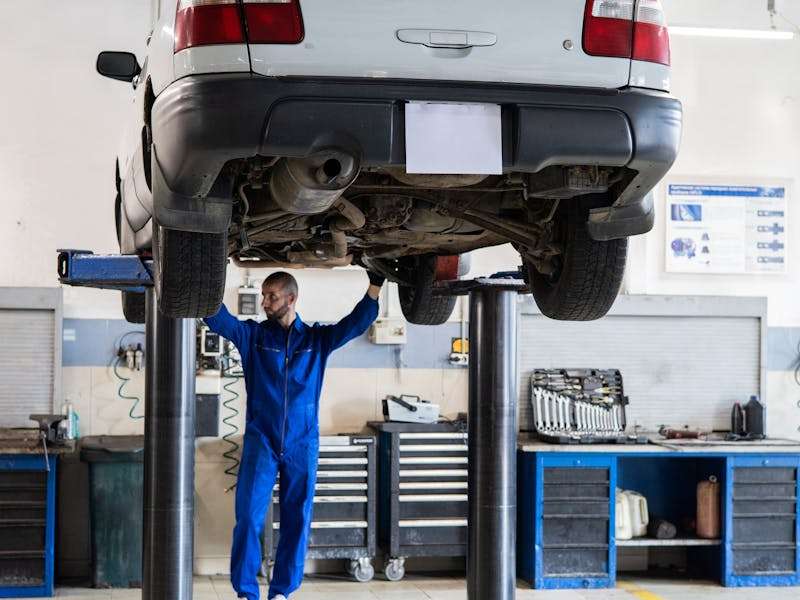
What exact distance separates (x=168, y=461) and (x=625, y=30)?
2.57 m

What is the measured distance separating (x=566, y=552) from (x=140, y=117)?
157 inches

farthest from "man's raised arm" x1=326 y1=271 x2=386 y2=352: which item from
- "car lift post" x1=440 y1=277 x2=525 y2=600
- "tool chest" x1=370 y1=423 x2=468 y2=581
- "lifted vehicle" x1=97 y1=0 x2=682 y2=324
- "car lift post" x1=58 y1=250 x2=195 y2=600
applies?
"tool chest" x1=370 y1=423 x2=468 y2=581

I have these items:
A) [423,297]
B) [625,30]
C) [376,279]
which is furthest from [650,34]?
[423,297]

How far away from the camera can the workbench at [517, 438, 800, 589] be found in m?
6.03

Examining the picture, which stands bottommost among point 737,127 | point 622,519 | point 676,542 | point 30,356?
point 676,542

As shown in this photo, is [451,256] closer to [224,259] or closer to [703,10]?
[224,259]

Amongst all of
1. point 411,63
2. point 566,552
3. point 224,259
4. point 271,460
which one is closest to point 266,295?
point 271,460

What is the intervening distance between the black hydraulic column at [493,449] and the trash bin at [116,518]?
227 cm

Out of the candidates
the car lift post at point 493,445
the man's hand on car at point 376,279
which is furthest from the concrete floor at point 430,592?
the man's hand on car at point 376,279

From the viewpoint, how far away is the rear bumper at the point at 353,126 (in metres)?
2.05

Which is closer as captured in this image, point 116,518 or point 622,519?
point 116,518

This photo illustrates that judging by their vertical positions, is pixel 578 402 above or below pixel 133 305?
below

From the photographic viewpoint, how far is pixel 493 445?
4.39 metres

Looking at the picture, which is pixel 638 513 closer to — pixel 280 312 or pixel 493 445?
pixel 493 445
